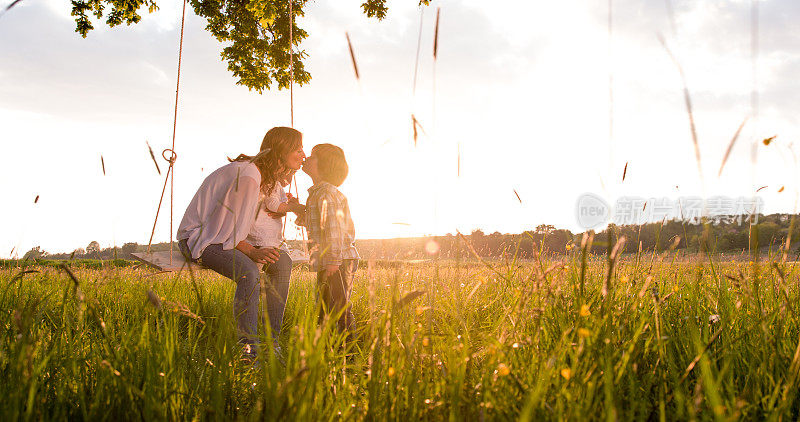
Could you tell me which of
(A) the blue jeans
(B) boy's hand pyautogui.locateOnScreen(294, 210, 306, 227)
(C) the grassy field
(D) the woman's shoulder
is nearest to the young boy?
(B) boy's hand pyautogui.locateOnScreen(294, 210, 306, 227)

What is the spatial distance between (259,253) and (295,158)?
2.80 feet

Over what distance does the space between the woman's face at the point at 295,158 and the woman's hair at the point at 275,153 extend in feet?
0.08

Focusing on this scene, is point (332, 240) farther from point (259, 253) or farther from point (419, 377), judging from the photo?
point (419, 377)

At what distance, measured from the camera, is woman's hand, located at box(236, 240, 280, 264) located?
3352 mm

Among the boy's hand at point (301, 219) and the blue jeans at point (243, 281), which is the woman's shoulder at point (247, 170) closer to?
the blue jeans at point (243, 281)

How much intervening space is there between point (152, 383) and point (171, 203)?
300cm

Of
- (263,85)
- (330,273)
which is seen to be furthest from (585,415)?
(263,85)

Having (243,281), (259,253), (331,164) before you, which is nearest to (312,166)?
(331,164)

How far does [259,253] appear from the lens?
11.2 ft

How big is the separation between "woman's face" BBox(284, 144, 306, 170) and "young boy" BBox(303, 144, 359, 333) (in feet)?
0.62

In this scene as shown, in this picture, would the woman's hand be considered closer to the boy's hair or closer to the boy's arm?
the boy's arm

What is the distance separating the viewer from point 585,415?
116 cm

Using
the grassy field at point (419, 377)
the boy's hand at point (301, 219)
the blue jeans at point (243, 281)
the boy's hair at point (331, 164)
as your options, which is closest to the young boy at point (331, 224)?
the boy's hair at point (331, 164)

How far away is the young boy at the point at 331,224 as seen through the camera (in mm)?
3555
